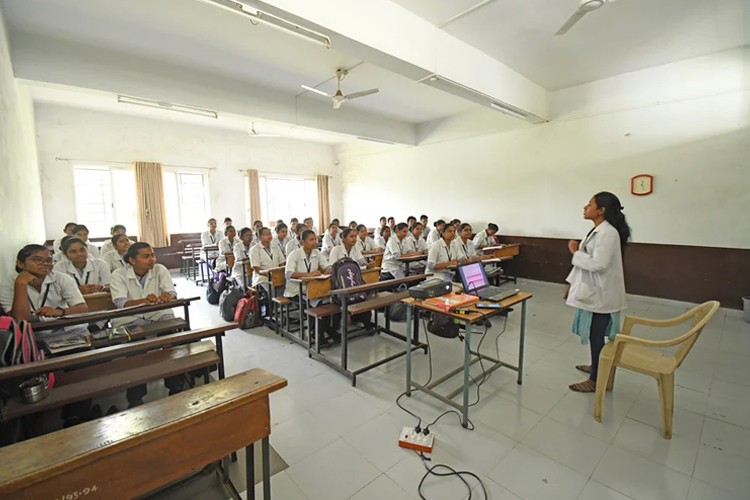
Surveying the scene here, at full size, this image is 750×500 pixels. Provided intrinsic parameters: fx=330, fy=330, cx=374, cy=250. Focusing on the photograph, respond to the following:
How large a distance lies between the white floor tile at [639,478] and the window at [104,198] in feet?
29.8

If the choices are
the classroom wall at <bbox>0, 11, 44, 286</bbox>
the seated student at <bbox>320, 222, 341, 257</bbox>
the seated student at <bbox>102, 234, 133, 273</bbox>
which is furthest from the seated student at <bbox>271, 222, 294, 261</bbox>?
the classroom wall at <bbox>0, 11, 44, 286</bbox>

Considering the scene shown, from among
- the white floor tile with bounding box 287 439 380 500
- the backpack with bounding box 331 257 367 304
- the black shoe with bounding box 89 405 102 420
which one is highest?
the backpack with bounding box 331 257 367 304

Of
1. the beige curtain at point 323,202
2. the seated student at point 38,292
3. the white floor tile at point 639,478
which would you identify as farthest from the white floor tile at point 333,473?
the beige curtain at point 323,202

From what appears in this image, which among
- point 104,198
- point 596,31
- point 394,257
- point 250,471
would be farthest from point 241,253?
point 596,31

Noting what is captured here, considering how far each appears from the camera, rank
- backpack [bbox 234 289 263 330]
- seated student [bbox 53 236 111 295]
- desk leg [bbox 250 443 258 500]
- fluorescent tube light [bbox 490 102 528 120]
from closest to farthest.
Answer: desk leg [bbox 250 443 258 500]
seated student [bbox 53 236 111 295]
backpack [bbox 234 289 263 330]
fluorescent tube light [bbox 490 102 528 120]

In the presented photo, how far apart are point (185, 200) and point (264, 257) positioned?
4840 mm

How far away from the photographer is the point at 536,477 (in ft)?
6.02

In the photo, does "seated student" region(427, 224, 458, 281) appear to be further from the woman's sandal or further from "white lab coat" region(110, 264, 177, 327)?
"white lab coat" region(110, 264, 177, 327)

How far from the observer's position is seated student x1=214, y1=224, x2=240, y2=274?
5480 mm

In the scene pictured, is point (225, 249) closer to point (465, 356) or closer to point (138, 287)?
Result: point (138, 287)

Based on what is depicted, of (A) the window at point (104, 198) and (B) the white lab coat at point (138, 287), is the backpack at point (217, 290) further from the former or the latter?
(A) the window at point (104, 198)

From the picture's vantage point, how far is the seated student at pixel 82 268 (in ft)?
10.6

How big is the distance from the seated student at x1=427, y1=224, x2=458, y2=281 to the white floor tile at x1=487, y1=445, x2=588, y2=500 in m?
2.53

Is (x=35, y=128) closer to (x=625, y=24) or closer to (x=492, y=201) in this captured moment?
(x=492, y=201)
